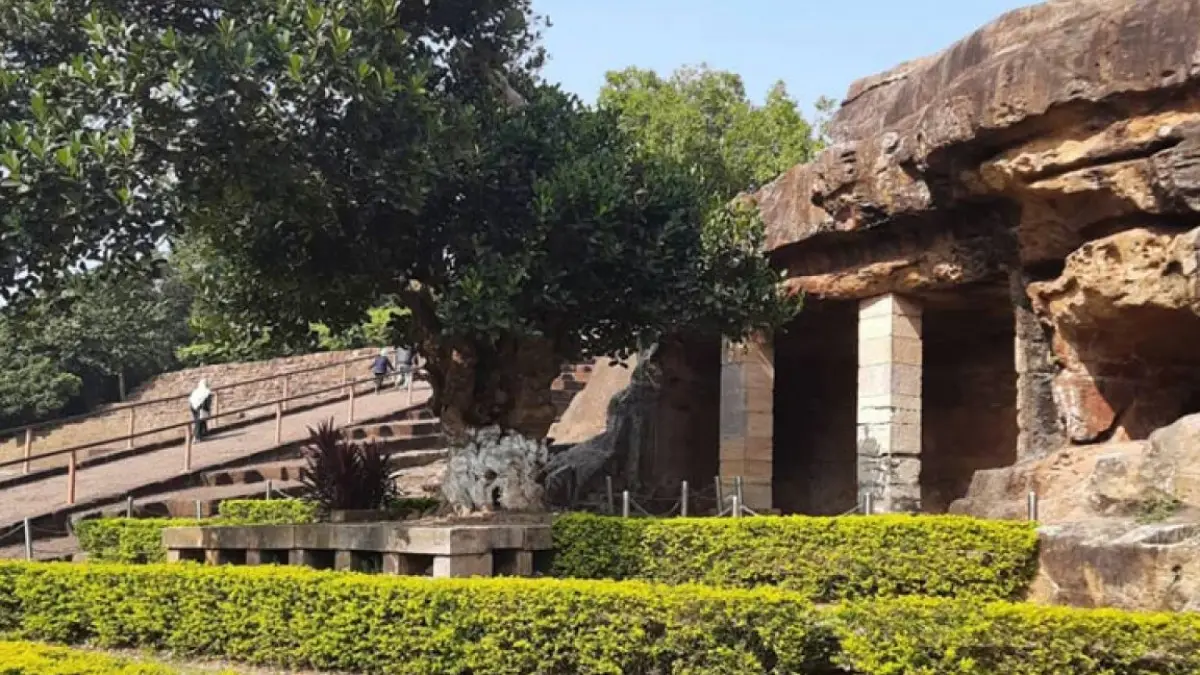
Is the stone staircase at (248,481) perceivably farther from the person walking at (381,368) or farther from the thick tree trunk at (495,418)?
the person walking at (381,368)

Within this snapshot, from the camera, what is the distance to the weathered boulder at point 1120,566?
820cm

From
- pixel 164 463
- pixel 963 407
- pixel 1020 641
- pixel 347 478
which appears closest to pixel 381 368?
pixel 164 463

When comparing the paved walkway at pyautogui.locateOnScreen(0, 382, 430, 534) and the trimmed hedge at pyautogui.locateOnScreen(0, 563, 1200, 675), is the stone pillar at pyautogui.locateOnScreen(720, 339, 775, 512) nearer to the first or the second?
the paved walkway at pyautogui.locateOnScreen(0, 382, 430, 534)

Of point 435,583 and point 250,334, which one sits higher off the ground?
point 250,334

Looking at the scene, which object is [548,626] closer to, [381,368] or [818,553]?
[818,553]

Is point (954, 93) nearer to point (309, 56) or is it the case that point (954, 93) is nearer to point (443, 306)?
point (443, 306)

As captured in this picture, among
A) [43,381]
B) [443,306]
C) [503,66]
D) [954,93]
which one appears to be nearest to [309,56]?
[443,306]

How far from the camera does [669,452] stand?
1936 centimetres

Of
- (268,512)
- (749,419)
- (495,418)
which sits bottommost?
(268,512)

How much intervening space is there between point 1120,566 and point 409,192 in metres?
6.37

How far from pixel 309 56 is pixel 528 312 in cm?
323

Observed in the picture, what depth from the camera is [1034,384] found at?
13516 millimetres

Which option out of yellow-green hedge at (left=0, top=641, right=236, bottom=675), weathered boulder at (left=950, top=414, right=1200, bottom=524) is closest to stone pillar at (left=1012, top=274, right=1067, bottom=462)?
weathered boulder at (left=950, top=414, right=1200, bottom=524)

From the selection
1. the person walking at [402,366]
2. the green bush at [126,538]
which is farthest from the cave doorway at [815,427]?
the green bush at [126,538]
